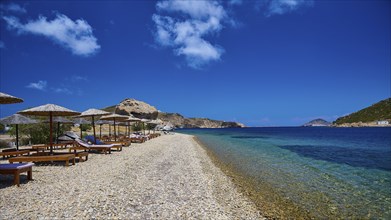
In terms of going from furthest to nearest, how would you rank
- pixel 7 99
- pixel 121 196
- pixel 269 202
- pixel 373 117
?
pixel 373 117 → pixel 7 99 → pixel 269 202 → pixel 121 196

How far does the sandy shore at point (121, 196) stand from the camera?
514 centimetres

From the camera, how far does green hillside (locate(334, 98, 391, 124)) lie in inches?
4454

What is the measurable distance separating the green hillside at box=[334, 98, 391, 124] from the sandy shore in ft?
426

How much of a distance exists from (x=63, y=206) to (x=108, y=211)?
0.98 metres

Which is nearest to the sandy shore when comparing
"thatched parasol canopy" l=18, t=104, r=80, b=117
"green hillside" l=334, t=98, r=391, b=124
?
"thatched parasol canopy" l=18, t=104, r=80, b=117

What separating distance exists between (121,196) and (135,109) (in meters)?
88.6

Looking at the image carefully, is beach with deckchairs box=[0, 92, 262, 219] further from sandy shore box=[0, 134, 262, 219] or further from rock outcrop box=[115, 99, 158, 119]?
rock outcrop box=[115, 99, 158, 119]

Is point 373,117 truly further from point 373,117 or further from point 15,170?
point 15,170

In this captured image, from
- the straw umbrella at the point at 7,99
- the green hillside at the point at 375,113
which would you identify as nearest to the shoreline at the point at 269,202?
the straw umbrella at the point at 7,99

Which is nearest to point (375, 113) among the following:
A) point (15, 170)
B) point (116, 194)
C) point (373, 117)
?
A: point (373, 117)

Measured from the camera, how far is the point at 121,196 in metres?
6.14

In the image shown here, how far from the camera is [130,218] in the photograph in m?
4.91

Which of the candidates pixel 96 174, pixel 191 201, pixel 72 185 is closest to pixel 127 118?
pixel 96 174

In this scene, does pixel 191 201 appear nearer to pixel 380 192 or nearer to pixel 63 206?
pixel 63 206
